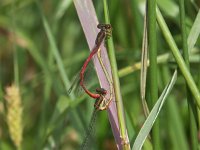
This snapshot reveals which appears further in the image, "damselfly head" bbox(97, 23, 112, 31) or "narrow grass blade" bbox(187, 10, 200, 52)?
"narrow grass blade" bbox(187, 10, 200, 52)

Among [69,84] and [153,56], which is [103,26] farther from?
[69,84]

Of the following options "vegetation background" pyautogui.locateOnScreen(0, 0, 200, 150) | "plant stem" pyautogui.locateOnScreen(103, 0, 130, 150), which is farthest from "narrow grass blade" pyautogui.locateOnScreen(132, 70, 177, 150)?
"vegetation background" pyautogui.locateOnScreen(0, 0, 200, 150)

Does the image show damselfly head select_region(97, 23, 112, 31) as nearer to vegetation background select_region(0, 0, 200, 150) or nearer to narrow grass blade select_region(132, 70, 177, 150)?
narrow grass blade select_region(132, 70, 177, 150)

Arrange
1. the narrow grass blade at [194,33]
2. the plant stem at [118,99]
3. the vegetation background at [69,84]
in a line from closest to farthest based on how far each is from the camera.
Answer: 1. the plant stem at [118,99]
2. the narrow grass blade at [194,33]
3. the vegetation background at [69,84]

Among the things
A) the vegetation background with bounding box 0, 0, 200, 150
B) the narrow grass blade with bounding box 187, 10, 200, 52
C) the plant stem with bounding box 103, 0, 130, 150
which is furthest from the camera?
the vegetation background with bounding box 0, 0, 200, 150

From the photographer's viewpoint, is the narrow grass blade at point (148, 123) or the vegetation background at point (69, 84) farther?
the vegetation background at point (69, 84)

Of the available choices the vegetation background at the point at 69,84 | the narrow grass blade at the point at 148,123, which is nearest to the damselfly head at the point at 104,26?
the narrow grass blade at the point at 148,123

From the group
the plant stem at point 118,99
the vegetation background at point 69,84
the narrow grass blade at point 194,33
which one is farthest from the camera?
the vegetation background at point 69,84

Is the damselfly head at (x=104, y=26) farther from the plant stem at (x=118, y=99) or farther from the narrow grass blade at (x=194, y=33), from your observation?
the narrow grass blade at (x=194, y=33)
